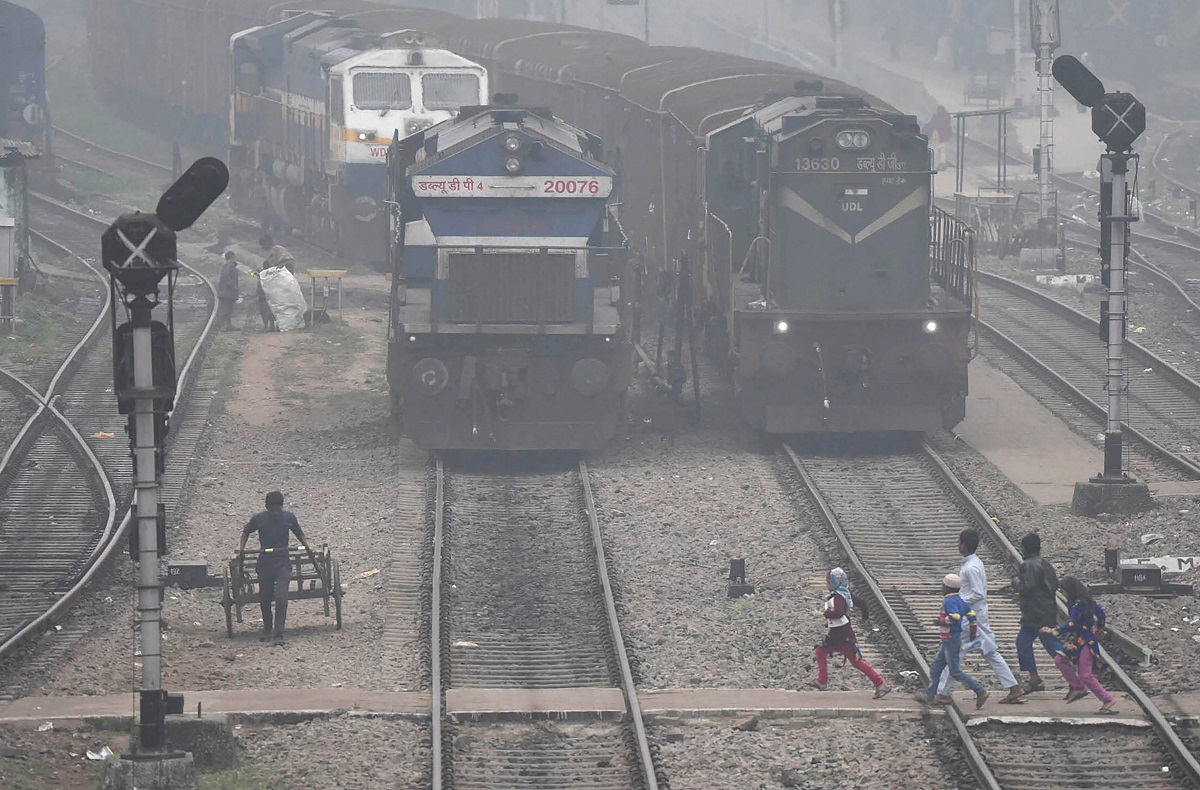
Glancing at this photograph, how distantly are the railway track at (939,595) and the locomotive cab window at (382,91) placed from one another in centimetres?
1312

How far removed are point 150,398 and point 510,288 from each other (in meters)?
8.94

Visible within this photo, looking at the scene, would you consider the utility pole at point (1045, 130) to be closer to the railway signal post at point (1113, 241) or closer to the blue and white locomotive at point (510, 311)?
the railway signal post at point (1113, 241)

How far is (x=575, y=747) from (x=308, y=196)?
82.9 ft

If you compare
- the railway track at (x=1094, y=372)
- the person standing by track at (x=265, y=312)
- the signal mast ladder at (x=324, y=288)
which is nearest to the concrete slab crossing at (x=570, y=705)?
→ the railway track at (x=1094, y=372)

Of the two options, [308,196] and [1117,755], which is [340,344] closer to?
[308,196]

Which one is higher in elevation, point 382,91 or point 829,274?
point 382,91

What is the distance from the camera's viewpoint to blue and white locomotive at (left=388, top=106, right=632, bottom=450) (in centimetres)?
1875

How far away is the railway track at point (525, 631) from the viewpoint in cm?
1115

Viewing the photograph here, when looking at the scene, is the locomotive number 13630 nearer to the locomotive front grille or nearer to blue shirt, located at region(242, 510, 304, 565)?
the locomotive front grille

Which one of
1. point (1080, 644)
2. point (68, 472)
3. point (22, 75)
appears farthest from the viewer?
point (22, 75)

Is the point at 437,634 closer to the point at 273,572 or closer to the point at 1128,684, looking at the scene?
the point at 273,572

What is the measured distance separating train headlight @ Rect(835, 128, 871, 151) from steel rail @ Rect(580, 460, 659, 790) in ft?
14.7

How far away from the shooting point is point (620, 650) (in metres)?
13.1

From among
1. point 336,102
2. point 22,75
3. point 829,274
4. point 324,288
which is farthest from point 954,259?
point 22,75
